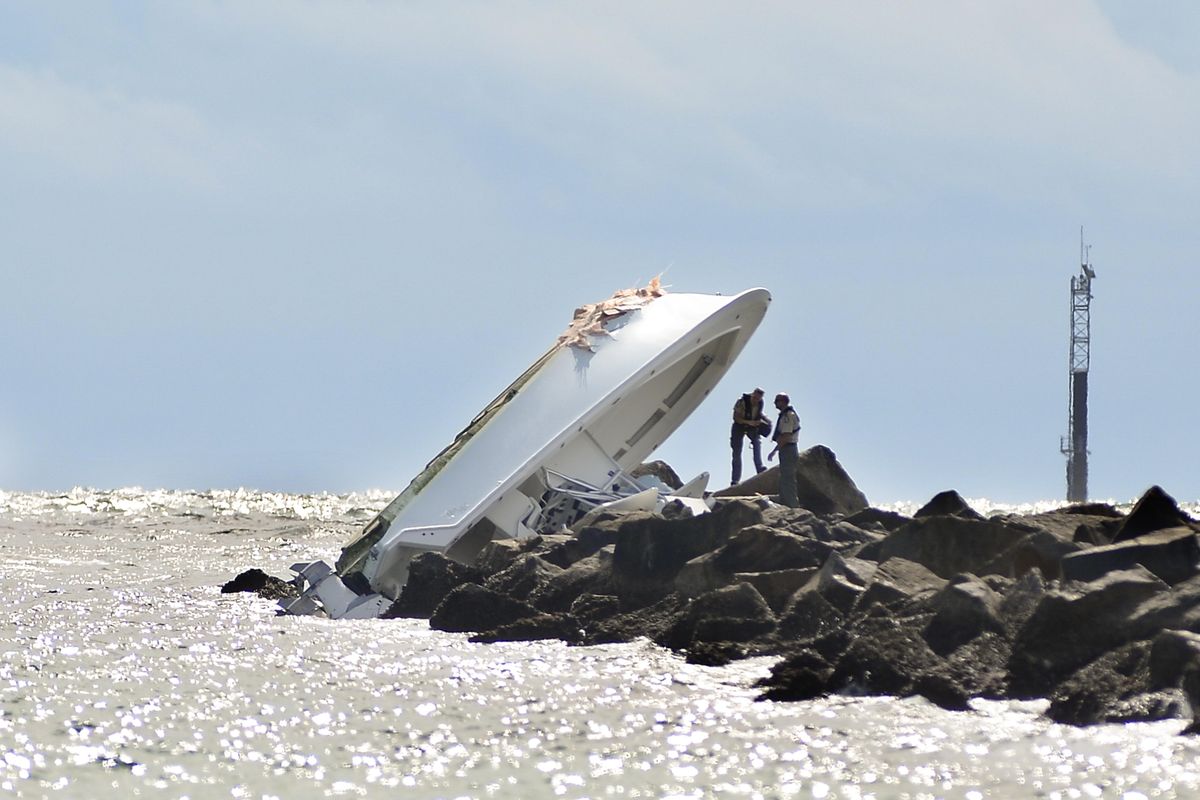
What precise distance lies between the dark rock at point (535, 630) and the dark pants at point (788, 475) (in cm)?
499

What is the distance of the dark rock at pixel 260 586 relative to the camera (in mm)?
20500

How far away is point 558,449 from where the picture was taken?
1853 cm

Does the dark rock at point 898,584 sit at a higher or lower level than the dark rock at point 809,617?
higher

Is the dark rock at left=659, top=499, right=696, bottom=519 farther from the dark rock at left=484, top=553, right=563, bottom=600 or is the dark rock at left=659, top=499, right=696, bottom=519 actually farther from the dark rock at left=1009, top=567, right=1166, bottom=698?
the dark rock at left=1009, top=567, right=1166, bottom=698

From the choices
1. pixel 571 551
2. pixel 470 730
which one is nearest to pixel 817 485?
pixel 571 551

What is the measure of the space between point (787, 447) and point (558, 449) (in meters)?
2.94

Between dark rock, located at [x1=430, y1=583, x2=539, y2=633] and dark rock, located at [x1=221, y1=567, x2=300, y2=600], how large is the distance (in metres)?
4.65

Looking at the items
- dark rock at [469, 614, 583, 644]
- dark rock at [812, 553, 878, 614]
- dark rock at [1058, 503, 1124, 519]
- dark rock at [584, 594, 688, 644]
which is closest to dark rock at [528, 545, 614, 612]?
dark rock at [469, 614, 583, 644]

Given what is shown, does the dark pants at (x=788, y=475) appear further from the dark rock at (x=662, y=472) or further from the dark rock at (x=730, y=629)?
the dark rock at (x=730, y=629)

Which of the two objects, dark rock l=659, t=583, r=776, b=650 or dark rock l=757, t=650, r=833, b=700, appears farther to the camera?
dark rock l=659, t=583, r=776, b=650

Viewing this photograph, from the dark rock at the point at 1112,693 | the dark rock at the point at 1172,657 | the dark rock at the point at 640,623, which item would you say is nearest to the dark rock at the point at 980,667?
the dark rock at the point at 1112,693

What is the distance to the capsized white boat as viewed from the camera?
60.3 ft

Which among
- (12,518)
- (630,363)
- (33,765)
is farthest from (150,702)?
(12,518)

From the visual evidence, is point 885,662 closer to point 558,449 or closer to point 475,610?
point 475,610
